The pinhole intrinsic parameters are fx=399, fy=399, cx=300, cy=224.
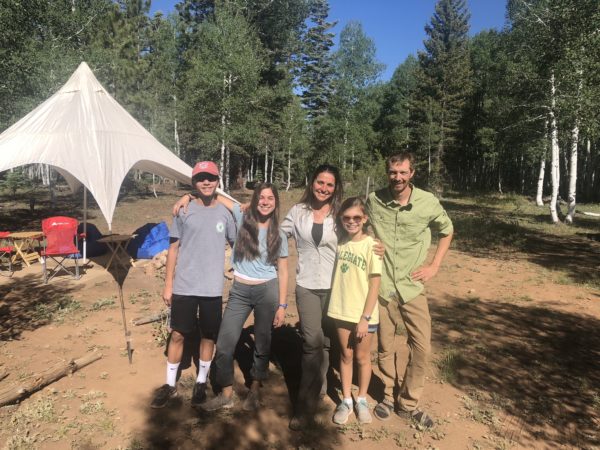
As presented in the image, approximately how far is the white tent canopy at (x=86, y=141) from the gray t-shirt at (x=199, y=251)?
4655 mm

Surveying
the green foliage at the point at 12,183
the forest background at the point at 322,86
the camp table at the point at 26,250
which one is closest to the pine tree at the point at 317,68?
the forest background at the point at 322,86

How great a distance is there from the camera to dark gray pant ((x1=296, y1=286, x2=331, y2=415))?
2.85 m

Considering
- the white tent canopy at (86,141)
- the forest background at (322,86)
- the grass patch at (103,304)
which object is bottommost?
the grass patch at (103,304)

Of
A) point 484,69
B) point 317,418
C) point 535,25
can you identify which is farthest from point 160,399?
point 484,69

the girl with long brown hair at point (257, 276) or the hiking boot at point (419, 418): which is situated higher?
the girl with long brown hair at point (257, 276)

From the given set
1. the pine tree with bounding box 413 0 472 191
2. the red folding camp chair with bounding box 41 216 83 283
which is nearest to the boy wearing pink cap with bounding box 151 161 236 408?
the red folding camp chair with bounding box 41 216 83 283

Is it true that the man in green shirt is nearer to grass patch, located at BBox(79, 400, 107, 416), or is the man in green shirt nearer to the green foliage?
grass patch, located at BBox(79, 400, 107, 416)

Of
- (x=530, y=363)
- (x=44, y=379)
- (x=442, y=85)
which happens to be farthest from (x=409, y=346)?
(x=442, y=85)

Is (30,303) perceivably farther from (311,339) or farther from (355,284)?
(355,284)

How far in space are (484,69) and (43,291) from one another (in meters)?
35.5

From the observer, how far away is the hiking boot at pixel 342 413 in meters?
3.02

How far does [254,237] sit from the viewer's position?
2963 mm

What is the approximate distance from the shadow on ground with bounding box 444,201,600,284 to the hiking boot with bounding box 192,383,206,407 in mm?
7395

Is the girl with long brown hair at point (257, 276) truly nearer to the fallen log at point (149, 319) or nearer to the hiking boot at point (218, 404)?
the hiking boot at point (218, 404)
